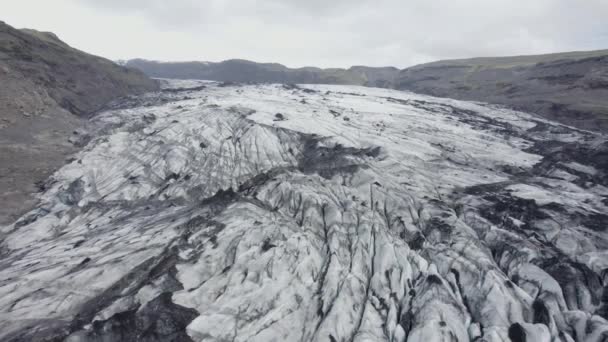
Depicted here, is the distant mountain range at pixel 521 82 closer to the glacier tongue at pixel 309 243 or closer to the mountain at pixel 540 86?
the mountain at pixel 540 86

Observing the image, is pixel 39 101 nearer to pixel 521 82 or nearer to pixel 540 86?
pixel 540 86

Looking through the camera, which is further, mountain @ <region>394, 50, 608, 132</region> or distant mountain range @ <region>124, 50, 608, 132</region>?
distant mountain range @ <region>124, 50, 608, 132</region>

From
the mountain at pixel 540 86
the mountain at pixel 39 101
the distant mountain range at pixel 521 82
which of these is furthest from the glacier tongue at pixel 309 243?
the distant mountain range at pixel 521 82

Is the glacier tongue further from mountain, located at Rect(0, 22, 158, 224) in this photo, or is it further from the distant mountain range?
the distant mountain range

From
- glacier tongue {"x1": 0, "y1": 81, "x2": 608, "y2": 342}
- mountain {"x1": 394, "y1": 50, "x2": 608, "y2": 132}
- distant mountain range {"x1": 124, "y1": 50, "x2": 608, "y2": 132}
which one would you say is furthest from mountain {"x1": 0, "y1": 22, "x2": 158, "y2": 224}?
distant mountain range {"x1": 124, "y1": 50, "x2": 608, "y2": 132}

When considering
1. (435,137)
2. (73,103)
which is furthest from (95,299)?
(73,103)

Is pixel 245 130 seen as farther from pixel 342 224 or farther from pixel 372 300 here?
pixel 372 300
